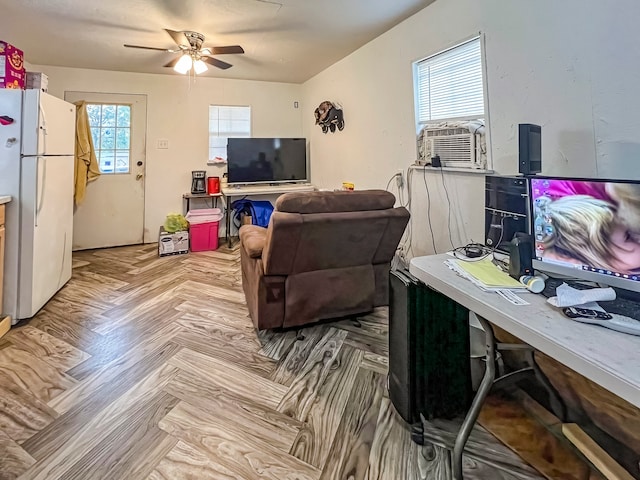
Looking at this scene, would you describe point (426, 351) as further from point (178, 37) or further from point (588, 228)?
point (178, 37)

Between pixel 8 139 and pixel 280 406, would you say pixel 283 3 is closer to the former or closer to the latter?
pixel 8 139

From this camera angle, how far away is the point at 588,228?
45.1 inches

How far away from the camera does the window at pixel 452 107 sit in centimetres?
225

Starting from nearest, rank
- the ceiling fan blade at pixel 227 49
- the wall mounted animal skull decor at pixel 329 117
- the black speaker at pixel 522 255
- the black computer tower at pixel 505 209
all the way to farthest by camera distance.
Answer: the black speaker at pixel 522 255
the black computer tower at pixel 505 209
the ceiling fan blade at pixel 227 49
the wall mounted animal skull decor at pixel 329 117

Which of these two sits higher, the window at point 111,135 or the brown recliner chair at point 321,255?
the window at point 111,135

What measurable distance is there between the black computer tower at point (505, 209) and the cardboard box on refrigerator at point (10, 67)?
130 inches

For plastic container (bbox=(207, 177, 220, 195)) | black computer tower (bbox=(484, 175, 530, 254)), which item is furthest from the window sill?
plastic container (bbox=(207, 177, 220, 195))

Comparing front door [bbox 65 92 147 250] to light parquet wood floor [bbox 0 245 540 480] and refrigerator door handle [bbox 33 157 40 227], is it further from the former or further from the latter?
refrigerator door handle [bbox 33 157 40 227]

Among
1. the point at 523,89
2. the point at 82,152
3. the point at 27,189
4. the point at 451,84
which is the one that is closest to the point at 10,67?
the point at 27,189

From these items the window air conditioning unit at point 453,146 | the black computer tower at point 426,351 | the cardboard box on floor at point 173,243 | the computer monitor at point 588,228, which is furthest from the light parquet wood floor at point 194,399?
the cardboard box on floor at point 173,243

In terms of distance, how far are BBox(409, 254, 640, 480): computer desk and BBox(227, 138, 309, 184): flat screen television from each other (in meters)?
3.95

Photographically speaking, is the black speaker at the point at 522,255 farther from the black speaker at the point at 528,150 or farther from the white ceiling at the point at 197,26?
the white ceiling at the point at 197,26

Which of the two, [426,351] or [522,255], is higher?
[522,255]

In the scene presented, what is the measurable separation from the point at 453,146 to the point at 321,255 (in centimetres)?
128
